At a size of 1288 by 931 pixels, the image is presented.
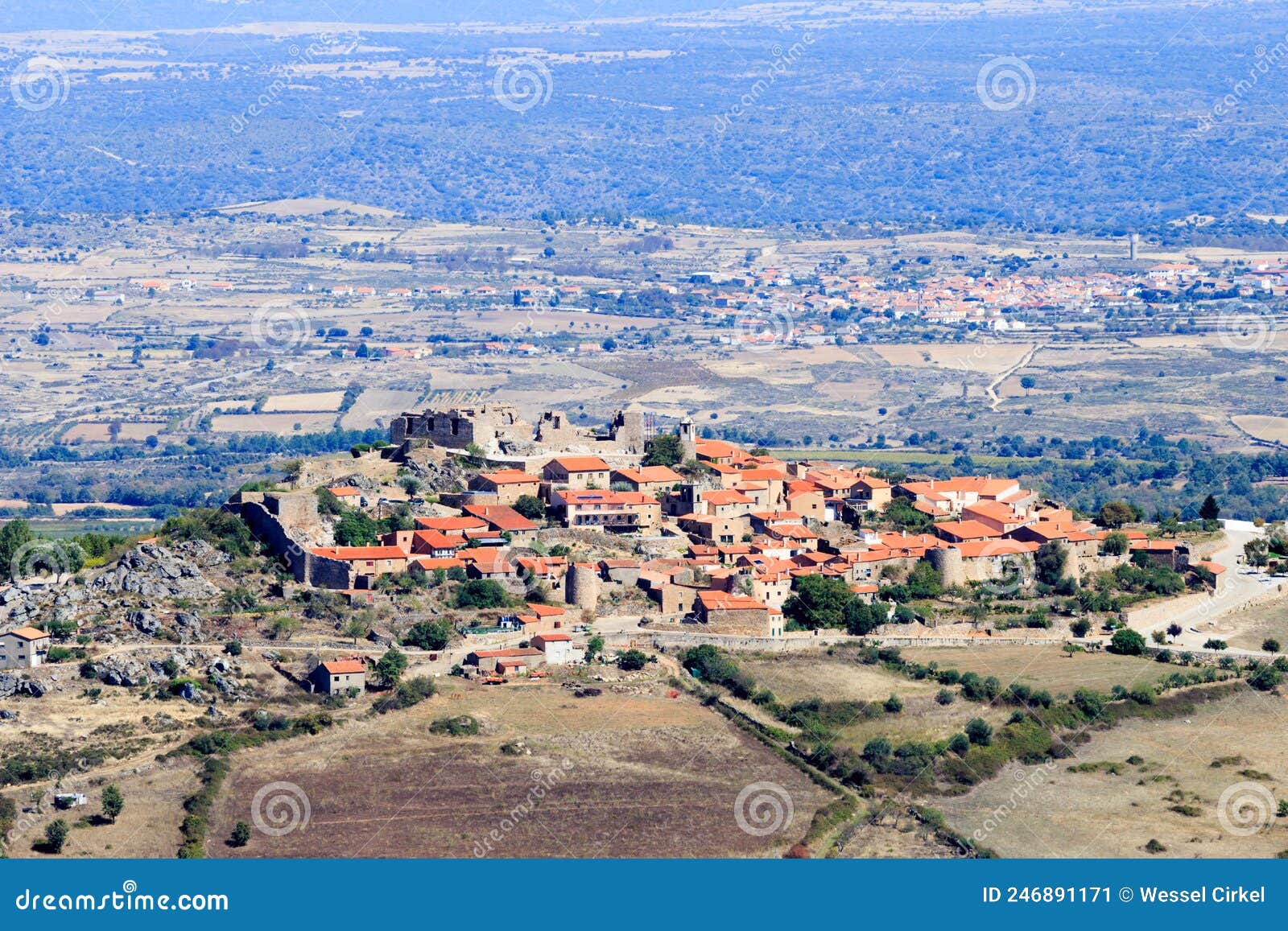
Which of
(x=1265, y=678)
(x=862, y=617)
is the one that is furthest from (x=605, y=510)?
(x=1265, y=678)

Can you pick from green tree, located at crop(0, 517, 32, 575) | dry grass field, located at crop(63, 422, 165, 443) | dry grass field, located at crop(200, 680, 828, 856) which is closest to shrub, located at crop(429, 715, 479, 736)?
dry grass field, located at crop(200, 680, 828, 856)

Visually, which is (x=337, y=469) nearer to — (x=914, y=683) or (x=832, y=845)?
(x=914, y=683)

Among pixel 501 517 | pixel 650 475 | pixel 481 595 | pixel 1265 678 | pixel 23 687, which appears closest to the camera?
pixel 23 687

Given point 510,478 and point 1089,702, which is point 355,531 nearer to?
point 510,478

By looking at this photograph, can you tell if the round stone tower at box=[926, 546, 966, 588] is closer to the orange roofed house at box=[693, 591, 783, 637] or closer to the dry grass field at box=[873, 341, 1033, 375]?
the orange roofed house at box=[693, 591, 783, 637]

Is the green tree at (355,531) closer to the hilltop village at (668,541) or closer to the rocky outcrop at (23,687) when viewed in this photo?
the hilltop village at (668,541)

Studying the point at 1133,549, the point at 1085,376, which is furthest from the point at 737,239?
the point at 1133,549

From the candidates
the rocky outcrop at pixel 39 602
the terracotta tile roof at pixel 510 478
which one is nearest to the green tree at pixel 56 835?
the rocky outcrop at pixel 39 602
